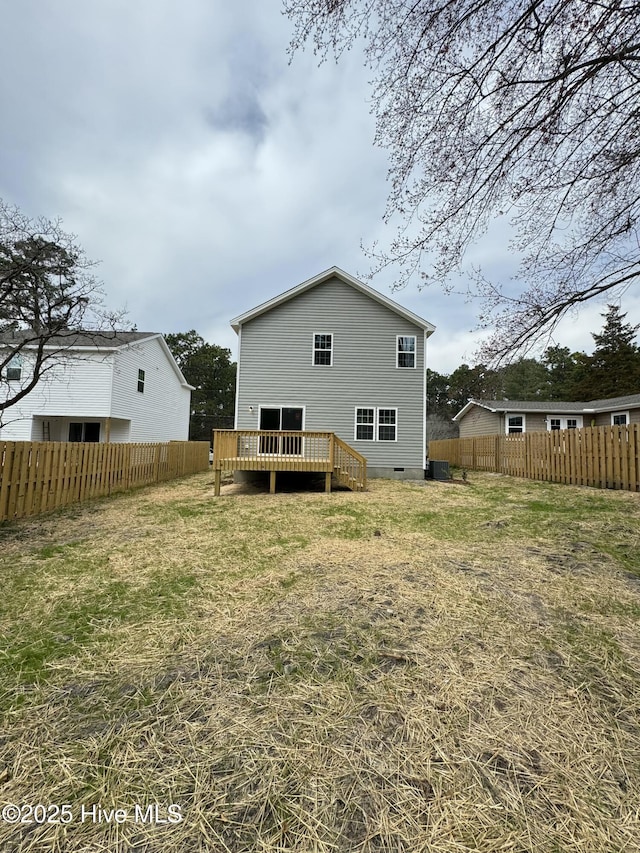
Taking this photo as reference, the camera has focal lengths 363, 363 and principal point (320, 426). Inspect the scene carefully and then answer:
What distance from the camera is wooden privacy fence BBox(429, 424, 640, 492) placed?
9680 millimetres

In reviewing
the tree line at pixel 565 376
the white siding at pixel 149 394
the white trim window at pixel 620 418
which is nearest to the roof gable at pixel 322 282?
the tree line at pixel 565 376

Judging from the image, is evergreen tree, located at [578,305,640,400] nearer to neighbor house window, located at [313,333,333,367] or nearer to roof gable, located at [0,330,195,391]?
neighbor house window, located at [313,333,333,367]

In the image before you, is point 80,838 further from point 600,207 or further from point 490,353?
point 600,207

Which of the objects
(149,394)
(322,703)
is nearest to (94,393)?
(149,394)

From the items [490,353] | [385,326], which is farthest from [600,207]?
[385,326]

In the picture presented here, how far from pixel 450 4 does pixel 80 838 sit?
6.08m

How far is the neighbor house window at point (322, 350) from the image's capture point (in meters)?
13.8

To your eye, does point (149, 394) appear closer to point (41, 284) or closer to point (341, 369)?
point (341, 369)

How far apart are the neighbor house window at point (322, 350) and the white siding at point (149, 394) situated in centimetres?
893

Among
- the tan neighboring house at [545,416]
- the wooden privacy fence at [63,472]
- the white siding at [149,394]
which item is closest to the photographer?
the wooden privacy fence at [63,472]

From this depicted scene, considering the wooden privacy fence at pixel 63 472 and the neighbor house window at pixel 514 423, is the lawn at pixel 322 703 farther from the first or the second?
the neighbor house window at pixel 514 423

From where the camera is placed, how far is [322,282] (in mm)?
13859

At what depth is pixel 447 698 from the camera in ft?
6.57

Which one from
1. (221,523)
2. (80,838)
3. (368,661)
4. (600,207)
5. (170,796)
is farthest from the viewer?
(221,523)
